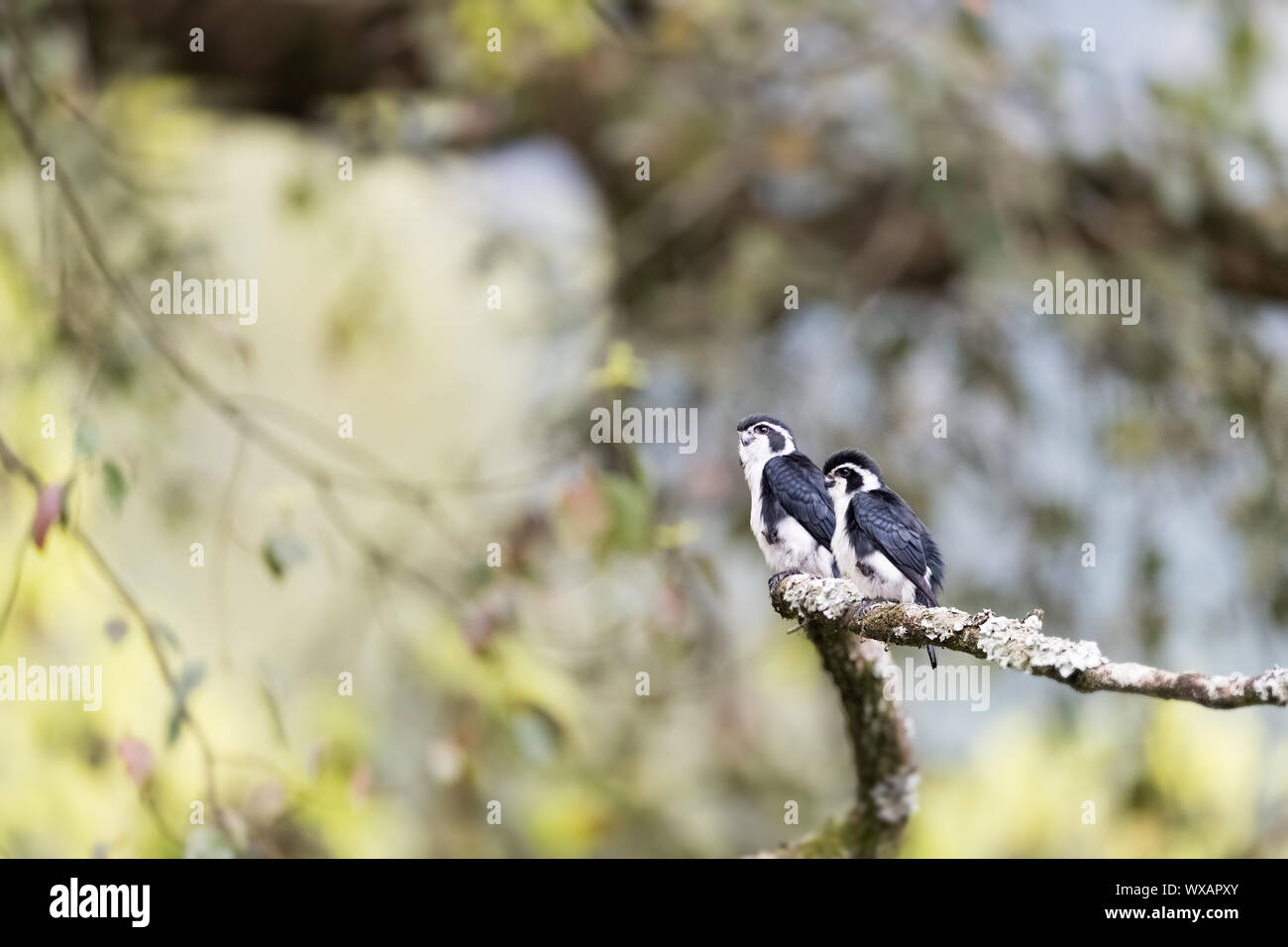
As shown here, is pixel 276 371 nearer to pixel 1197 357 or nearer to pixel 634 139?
pixel 634 139

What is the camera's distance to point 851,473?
1528mm

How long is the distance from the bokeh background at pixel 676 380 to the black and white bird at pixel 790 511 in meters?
1.16

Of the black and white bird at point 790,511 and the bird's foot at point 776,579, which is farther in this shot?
the black and white bird at point 790,511

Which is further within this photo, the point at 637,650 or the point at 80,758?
the point at 637,650

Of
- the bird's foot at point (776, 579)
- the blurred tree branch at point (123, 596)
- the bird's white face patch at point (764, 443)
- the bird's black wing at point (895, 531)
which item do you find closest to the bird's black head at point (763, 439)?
the bird's white face patch at point (764, 443)

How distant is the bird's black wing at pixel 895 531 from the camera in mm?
1393

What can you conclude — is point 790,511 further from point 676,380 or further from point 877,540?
point 676,380

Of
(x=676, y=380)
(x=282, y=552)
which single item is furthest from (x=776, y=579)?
(x=676, y=380)

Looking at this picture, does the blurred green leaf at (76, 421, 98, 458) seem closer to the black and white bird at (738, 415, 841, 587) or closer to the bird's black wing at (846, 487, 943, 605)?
the black and white bird at (738, 415, 841, 587)

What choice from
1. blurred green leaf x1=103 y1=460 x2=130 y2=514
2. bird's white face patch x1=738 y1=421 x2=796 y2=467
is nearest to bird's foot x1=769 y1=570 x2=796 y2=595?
bird's white face patch x1=738 y1=421 x2=796 y2=467

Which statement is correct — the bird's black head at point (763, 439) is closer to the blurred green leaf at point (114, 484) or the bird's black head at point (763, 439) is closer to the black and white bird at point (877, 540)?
the black and white bird at point (877, 540)

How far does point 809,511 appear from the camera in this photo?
4.84 ft
